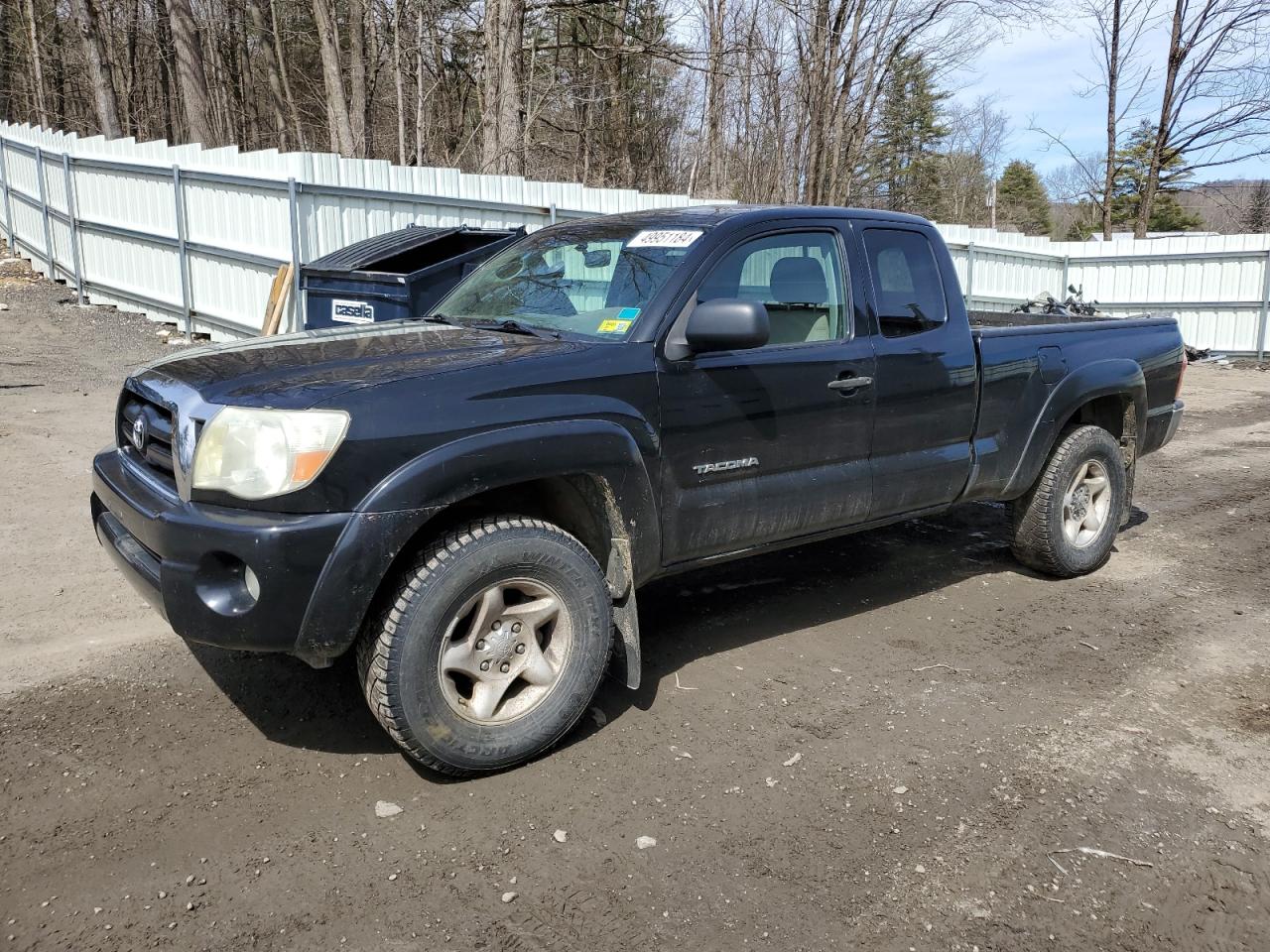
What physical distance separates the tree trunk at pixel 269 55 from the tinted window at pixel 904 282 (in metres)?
26.0

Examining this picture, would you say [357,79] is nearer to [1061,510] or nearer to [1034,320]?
[1034,320]

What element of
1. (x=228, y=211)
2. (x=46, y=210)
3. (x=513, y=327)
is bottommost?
(x=513, y=327)

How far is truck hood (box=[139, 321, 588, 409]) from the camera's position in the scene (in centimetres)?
317

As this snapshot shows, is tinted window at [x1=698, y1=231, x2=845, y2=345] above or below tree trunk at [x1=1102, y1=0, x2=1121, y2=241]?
below

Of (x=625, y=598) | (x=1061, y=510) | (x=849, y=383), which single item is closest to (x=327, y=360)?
(x=625, y=598)

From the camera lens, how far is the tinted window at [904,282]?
4.64 metres

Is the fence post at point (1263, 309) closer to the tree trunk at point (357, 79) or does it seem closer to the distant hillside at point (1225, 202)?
the distant hillside at point (1225, 202)

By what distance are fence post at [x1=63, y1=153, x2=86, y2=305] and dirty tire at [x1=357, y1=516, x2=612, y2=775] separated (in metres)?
14.7

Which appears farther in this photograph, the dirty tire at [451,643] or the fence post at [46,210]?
the fence post at [46,210]

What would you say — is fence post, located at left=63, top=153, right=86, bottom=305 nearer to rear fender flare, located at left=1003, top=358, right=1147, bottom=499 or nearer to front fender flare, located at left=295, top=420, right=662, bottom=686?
front fender flare, located at left=295, top=420, right=662, bottom=686

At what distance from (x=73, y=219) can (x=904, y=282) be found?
1470 cm

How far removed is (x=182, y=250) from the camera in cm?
1304

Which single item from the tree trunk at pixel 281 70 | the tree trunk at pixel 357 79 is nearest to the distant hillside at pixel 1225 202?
the tree trunk at pixel 357 79

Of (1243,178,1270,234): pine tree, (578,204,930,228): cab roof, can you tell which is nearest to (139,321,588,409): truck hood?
(578,204,930,228): cab roof
